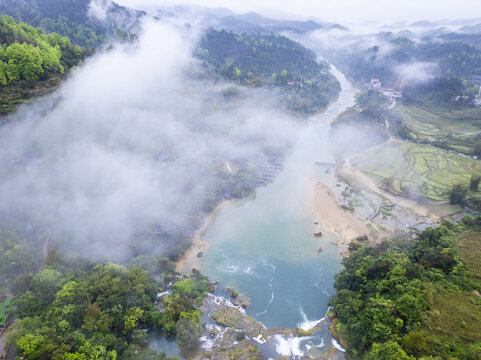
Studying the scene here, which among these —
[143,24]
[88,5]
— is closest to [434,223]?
[143,24]

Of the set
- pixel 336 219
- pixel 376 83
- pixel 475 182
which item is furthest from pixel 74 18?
pixel 475 182

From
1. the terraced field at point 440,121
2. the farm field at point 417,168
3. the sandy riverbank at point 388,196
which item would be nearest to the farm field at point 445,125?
the terraced field at point 440,121

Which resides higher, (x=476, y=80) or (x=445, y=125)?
(x=476, y=80)

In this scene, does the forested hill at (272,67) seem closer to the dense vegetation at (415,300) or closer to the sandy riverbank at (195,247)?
the sandy riverbank at (195,247)

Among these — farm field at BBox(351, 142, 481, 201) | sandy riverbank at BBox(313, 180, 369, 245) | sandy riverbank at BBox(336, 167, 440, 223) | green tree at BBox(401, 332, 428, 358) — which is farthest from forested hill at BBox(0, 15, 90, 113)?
farm field at BBox(351, 142, 481, 201)

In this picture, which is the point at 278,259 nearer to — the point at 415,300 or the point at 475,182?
the point at 415,300

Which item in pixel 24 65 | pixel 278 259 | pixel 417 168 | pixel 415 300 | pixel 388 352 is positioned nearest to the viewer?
pixel 388 352
